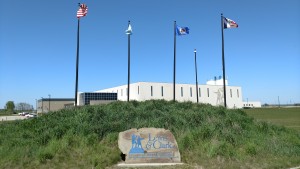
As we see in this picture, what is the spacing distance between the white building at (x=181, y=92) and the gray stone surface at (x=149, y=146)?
8310 centimetres

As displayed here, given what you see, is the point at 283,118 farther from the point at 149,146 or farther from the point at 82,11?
the point at 149,146

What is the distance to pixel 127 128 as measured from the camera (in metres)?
12.9

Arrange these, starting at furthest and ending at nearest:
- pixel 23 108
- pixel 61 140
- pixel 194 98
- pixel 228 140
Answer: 1. pixel 23 108
2. pixel 194 98
3. pixel 228 140
4. pixel 61 140

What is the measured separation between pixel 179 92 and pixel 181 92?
108 cm

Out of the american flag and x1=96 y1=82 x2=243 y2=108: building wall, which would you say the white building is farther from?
the american flag

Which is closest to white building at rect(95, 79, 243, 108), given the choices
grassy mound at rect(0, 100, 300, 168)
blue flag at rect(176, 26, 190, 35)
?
blue flag at rect(176, 26, 190, 35)

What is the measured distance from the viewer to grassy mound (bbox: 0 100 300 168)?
9872mm

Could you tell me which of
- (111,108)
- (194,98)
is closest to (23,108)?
(194,98)

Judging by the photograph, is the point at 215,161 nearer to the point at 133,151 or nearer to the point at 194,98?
the point at 133,151

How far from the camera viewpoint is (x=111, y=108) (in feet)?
52.1

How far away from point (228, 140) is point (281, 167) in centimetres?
243

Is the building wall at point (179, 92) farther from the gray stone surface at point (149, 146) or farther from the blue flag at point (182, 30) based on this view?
the gray stone surface at point (149, 146)

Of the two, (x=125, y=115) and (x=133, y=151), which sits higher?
(x=125, y=115)

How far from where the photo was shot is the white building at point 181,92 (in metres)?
104
